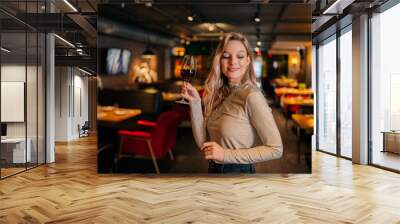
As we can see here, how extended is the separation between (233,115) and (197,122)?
121 millimetres

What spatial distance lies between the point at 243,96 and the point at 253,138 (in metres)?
0.11

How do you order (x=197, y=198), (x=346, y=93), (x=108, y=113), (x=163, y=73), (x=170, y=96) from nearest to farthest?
1. (x=163, y=73)
2. (x=197, y=198)
3. (x=170, y=96)
4. (x=108, y=113)
5. (x=346, y=93)

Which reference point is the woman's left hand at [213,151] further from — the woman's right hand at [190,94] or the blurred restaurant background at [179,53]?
the blurred restaurant background at [179,53]

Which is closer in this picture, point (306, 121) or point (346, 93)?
point (306, 121)

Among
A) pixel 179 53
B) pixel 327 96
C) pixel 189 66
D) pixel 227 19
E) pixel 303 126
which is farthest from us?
pixel 327 96

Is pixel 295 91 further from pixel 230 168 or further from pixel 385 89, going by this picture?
pixel 230 168

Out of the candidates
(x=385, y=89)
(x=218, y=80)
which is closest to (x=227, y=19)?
(x=385, y=89)

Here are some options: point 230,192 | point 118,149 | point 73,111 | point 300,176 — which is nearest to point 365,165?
point 300,176

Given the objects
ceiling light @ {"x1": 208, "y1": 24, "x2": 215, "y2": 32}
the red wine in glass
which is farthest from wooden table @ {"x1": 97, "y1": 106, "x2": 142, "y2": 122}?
the red wine in glass

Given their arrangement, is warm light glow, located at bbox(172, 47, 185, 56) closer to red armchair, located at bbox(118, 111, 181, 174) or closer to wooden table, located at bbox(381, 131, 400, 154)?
red armchair, located at bbox(118, 111, 181, 174)

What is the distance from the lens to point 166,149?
560cm

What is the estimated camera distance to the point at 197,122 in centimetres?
112

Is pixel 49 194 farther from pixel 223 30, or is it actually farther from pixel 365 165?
pixel 365 165

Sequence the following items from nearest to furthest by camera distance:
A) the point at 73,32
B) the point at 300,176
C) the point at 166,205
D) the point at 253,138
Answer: the point at 253,138 < the point at 166,205 < the point at 300,176 < the point at 73,32
